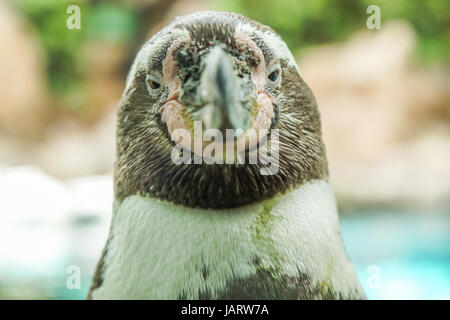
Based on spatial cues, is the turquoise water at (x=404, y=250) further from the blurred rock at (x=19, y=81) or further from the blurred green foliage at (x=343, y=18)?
the blurred rock at (x=19, y=81)

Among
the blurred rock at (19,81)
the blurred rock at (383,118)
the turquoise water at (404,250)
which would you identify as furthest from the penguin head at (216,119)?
the blurred rock at (19,81)

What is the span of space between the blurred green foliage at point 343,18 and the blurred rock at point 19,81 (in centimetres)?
177

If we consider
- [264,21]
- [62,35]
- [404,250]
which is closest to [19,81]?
[62,35]

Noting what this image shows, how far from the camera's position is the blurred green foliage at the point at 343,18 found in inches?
172

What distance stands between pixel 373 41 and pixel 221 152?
399cm

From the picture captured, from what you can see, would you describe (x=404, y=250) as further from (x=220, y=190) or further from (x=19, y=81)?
(x=19, y=81)

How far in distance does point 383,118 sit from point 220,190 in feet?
12.1

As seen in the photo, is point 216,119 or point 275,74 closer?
point 216,119

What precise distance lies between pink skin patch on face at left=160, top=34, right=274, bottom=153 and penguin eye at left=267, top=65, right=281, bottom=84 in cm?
3

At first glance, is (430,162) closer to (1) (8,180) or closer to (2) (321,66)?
(2) (321,66)

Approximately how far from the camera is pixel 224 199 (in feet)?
3.00

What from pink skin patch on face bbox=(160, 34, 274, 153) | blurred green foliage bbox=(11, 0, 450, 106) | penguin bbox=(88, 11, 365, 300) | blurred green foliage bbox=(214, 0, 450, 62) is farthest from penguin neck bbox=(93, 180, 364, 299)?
blurred green foliage bbox=(214, 0, 450, 62)

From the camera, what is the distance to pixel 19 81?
4973 millimetres
